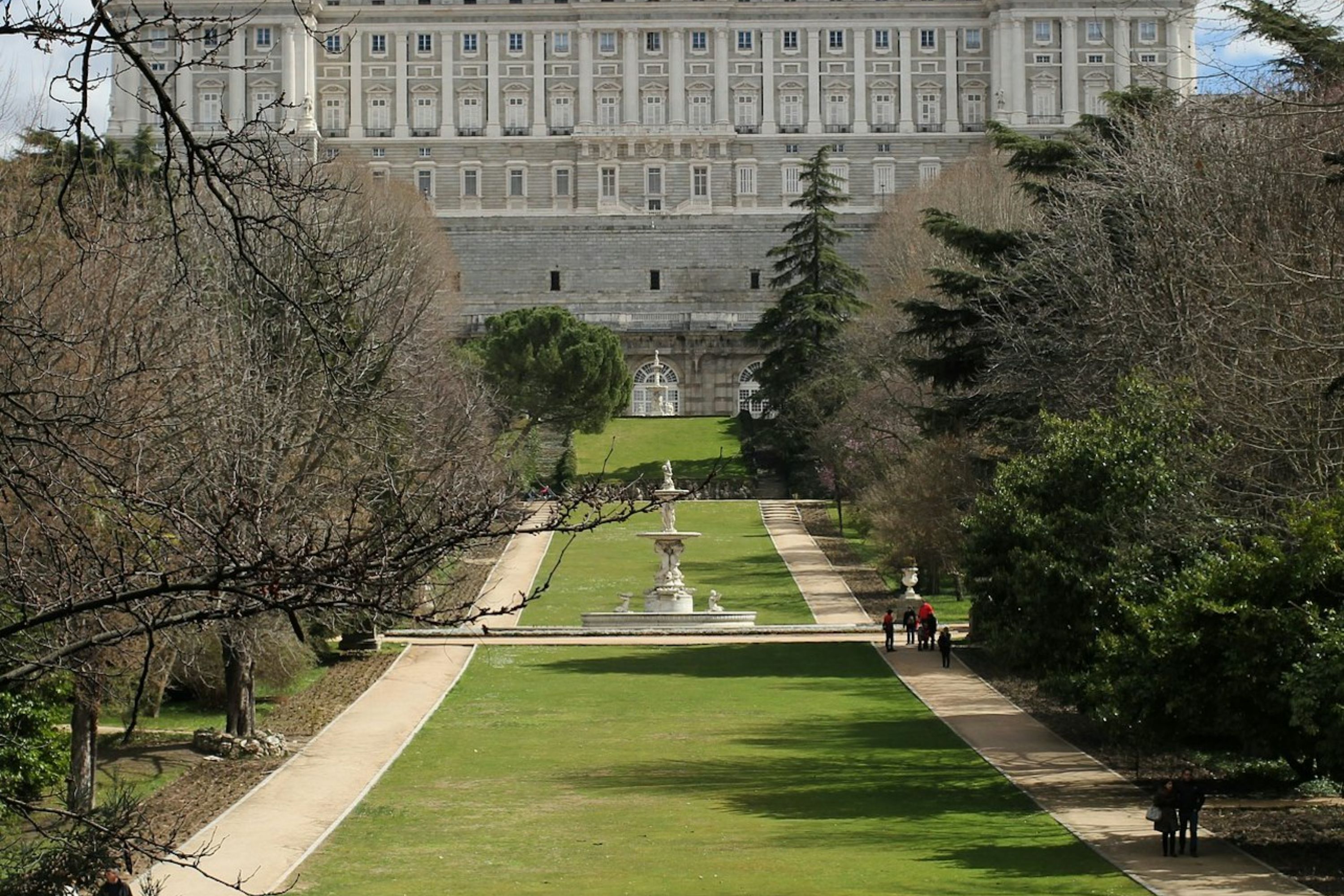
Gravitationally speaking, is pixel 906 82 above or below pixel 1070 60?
below

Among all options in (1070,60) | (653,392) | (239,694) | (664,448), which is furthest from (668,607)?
(1070,60)

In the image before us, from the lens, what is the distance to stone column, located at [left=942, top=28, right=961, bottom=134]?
110 metres

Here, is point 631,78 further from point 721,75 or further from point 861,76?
point 861,76

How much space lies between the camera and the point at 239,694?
26469 mm

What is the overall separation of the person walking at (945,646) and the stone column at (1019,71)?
79.4 metres

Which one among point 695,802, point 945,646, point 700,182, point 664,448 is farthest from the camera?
point 700,182

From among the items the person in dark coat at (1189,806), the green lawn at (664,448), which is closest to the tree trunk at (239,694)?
the person in dark coat at (1189,806)

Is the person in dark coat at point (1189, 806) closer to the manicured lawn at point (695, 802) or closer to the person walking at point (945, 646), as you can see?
the manicured lawn at point (695, 802)

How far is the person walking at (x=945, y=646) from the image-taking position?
111 feet

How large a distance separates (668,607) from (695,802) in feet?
64.1

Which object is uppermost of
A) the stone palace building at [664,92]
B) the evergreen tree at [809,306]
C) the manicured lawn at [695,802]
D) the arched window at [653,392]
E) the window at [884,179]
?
the stone palace building at [664,92]

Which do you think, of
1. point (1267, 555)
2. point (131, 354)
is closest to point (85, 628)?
point (131, 354)

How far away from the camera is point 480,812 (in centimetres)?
2156

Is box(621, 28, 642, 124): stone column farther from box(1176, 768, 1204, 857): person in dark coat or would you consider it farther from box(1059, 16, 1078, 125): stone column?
box(1176, 768, 1204, 857): person in dark coat
